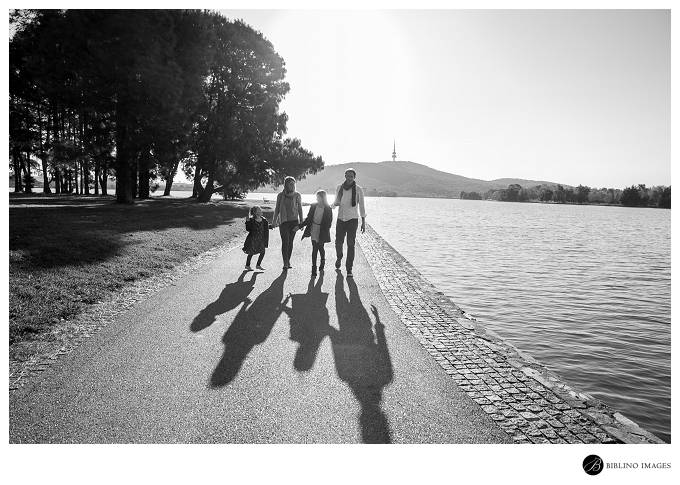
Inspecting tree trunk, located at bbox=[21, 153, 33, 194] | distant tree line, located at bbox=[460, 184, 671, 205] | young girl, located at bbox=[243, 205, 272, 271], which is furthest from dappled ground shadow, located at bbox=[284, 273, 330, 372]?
distant tree line, located at bbox=[460, 184, 671, 205]

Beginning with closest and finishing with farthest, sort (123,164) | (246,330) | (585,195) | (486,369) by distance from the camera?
(486,369) < (246,330) < (123,164) < (585,195)

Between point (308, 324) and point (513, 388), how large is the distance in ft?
9.86

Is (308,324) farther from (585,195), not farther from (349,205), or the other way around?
(585,195)

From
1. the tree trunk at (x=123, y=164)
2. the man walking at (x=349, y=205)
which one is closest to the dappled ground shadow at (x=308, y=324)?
the man walking at (x=349, y=205)

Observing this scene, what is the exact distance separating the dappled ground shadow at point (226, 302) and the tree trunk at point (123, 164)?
64.0 ft

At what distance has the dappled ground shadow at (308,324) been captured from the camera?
193 inches

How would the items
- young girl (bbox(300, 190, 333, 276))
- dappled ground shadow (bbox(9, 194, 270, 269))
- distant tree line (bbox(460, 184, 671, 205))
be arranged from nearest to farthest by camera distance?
dappled ground shadow (bbox(9, 194, 270, 269)) < young girl (bbox(300, 190, 333, 276)) < distant tree line (bbox(460, 184, 671, 205))

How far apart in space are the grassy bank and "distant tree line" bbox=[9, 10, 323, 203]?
27.1 ft

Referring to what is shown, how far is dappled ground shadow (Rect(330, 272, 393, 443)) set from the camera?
138 inches

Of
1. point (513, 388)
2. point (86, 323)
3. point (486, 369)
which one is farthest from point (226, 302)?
point (513, 388)

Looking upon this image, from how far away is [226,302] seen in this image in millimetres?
7277

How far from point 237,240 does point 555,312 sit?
11.7m

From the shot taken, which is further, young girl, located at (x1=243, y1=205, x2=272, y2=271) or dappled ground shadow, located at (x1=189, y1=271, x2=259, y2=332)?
young girl, located at (x1=243, y1=205, x2=272, y2=271)

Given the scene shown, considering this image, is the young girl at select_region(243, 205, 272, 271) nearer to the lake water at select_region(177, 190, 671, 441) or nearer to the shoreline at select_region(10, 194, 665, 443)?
the shoreline at select_region(10, 194, 665, 443)
